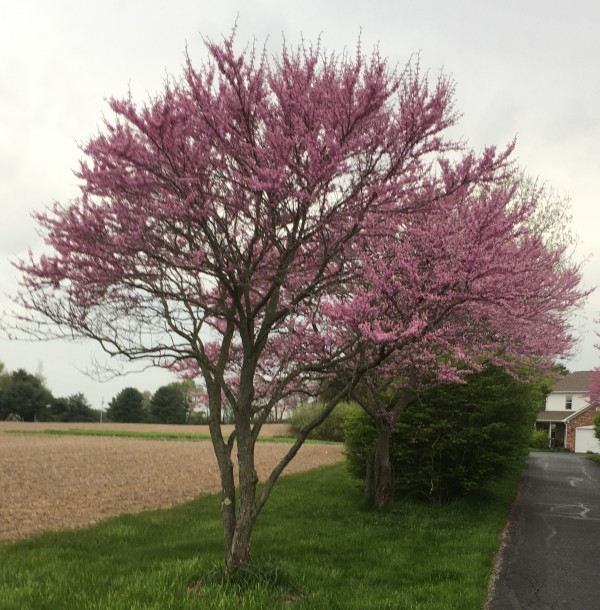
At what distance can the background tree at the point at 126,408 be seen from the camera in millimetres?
86938

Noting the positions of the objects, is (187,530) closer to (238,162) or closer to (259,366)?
(259,366)

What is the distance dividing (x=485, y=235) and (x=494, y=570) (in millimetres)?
5202

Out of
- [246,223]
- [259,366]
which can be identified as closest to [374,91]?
[246,223]

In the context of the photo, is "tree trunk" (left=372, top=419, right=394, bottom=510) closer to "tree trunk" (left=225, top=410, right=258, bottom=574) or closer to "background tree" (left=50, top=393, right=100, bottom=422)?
"tree trunk" (left=225, top=410, right=258, bottom=574)

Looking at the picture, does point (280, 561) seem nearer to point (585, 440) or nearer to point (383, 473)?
point (383, 473)

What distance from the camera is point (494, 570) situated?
8805mm

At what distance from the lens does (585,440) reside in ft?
194

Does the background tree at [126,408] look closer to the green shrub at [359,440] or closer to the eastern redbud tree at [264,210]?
the green shrub at [359,440]

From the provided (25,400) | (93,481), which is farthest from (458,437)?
(25,400)

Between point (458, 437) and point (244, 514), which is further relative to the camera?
point (458, 437)

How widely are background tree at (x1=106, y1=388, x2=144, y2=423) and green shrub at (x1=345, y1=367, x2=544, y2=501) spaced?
7795 centimetres

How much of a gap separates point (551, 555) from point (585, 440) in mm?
55712

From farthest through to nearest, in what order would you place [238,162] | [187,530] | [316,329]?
1. [187,530]
2. [316,329]
3. [238,162]

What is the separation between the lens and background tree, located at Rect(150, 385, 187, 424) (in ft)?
281
